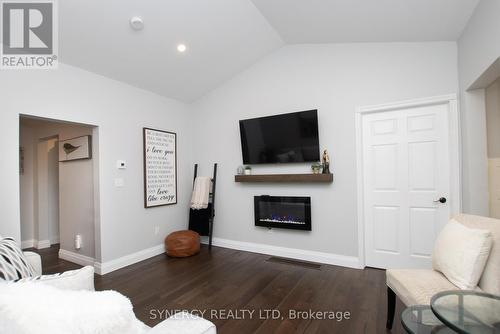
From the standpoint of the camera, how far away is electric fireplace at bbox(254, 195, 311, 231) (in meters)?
3.45

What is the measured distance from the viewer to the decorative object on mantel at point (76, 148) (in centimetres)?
324

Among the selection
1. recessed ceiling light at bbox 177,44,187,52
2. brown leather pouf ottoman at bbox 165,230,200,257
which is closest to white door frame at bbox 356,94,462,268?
recessed ceiling light at bbox 177,44,187,52

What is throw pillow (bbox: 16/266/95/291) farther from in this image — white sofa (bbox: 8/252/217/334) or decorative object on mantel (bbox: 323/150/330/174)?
decorative object on mantel (bbox: 323/150/330/174)

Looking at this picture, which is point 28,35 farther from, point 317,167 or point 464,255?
point 464,255

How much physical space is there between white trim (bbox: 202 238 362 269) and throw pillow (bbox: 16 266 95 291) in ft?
9.25

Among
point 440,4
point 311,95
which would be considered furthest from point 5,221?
point 440,4

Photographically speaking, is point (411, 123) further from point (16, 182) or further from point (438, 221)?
point (16, 182)

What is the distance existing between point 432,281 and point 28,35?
159 inches

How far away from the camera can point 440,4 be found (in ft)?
7.04

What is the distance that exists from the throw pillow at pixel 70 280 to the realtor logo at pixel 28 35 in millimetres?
2416

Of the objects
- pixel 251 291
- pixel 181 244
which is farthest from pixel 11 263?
pixel 181 244

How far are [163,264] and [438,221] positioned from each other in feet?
11.4

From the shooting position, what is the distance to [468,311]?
4.33 ft

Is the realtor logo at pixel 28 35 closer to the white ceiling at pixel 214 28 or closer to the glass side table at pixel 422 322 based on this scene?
the white ceiling at pixel 214 28
